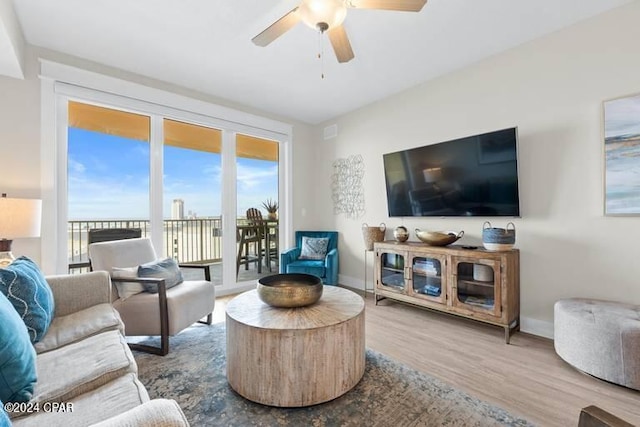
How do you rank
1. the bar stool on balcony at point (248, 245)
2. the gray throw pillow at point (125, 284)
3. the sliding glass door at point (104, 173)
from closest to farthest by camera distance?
the gray throw pillow at point (125, 284)
the sliding glass door at point (104, 173)
the bar stool on balcony at point (248, 245)

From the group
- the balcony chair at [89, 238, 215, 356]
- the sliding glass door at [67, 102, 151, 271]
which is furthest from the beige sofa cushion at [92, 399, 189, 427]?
the sliding glass door at [67, 102, 151, 271]

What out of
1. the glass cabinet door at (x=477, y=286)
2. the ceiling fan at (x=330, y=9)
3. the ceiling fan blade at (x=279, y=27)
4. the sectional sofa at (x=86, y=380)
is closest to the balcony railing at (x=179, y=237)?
the sectional sofa at (x=86, y=380)

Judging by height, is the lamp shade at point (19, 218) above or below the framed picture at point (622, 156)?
below

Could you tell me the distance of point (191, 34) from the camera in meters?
2.39

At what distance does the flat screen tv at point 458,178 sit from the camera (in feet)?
8.30

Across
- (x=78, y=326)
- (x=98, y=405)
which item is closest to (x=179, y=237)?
(x=78, y=326)

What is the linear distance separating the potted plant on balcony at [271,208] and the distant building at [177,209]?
117 cm

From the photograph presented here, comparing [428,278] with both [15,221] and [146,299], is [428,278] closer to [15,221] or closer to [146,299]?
[146,299]

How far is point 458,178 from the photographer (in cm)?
286

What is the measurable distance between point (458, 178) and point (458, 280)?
3.34ft

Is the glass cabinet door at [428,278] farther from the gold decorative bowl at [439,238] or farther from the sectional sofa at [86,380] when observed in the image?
the sectional sofa at [86,380]

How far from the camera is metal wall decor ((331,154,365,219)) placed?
159 inches

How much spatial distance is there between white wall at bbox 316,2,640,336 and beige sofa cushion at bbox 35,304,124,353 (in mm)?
3045

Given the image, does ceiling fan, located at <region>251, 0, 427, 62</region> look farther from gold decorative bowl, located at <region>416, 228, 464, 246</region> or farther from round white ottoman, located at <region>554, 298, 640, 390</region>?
round white ottoman, located at <region>554, 298, 640, 390</region>
